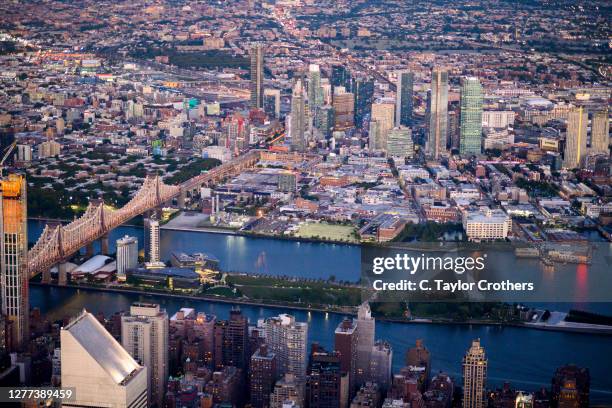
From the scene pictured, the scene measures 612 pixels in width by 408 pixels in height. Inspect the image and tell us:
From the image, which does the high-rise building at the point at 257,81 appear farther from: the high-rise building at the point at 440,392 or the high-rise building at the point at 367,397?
the high-rise building at the point at 367,397

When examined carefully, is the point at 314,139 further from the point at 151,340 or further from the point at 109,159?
the point at 151,340

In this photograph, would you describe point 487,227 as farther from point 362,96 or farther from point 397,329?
point 362,96

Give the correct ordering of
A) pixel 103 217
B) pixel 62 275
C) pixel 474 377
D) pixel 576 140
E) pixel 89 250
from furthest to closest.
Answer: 1. pixel 576 140
2. pixel 103 217
3. pixel 89 250
4. pixel 62 275
5. pixel 474 377

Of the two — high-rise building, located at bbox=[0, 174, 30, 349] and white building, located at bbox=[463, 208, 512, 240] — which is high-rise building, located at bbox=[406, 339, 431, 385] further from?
white building, located at bbox=[463, 208, 512, 240]

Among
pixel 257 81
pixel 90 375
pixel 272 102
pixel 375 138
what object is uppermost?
pixel 257 81

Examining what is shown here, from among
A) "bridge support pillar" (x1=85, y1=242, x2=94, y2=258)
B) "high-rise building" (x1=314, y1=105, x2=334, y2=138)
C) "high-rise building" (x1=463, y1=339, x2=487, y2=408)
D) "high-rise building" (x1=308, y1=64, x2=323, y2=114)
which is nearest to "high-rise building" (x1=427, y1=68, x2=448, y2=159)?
"high-rise building" (x1=314, y1=105, x2=334, y2=138)

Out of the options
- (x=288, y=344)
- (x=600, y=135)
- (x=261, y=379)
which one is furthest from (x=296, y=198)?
(x=261, y=379)
